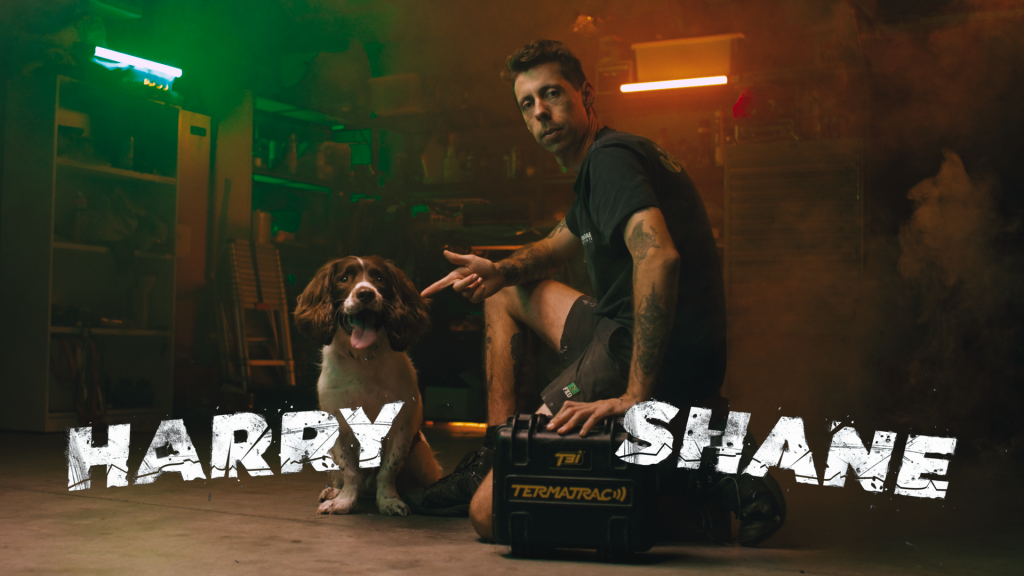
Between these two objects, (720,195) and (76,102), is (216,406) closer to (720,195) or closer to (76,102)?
(76,102)

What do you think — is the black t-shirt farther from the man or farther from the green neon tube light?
the green neon tube light

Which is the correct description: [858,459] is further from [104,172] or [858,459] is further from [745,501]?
[104,172]

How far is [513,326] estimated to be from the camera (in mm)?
2572

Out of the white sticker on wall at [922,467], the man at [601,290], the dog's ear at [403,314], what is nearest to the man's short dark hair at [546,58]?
the man at [601,290]

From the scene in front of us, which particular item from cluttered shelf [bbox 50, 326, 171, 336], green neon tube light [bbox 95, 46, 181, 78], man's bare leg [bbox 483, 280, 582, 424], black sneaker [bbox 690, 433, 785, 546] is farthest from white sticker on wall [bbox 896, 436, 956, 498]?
green neon tube light [bbox 95, 46, 181, 78]

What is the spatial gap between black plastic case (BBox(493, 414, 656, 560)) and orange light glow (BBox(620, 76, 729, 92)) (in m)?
3.88

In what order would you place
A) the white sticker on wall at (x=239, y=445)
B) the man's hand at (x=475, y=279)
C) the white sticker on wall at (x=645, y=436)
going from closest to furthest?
the white sticker on wall at (x=645, y=436)
the man's hand at (x=475, y=279)
the white sticker on wall at (x=239, y=445)

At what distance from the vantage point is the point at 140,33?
18.4ft

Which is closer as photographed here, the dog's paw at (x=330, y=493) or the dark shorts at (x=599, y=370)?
the dark shorts at (x=599, y=370)

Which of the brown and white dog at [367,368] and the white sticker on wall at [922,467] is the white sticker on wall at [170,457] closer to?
the brown and white dog at [367,368]

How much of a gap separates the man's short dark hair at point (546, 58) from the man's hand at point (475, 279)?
539 mm

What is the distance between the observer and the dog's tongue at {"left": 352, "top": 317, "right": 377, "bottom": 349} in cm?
260

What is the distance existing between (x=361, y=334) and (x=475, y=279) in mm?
423

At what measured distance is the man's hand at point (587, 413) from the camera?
186 centimetres
